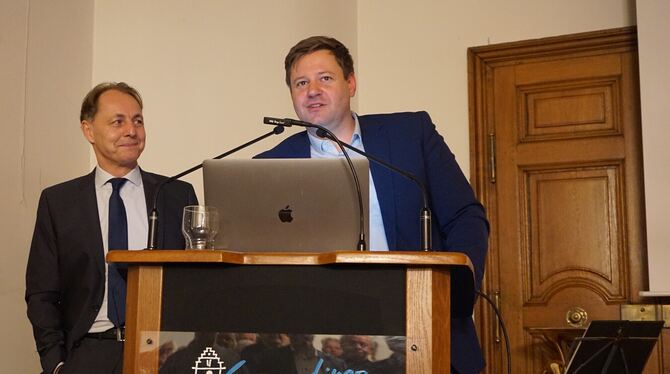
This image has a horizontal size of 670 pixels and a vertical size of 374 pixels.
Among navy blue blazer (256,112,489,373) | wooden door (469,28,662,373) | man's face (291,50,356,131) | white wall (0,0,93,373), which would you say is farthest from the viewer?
wooden door (469,28,662,373)

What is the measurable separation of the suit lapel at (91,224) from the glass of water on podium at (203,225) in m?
0.90

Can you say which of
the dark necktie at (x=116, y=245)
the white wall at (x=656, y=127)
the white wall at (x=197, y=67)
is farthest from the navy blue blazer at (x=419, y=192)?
the white wall at (x=656, y=127)

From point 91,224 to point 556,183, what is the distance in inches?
99.7

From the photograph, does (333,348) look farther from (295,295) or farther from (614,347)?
(614,347)

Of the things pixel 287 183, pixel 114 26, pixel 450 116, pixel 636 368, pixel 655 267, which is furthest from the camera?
pixel 450 116

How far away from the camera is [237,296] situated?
1.84 metres

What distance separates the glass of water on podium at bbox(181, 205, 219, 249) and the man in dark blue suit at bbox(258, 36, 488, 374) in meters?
0.59

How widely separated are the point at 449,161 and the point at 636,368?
4.14 ft

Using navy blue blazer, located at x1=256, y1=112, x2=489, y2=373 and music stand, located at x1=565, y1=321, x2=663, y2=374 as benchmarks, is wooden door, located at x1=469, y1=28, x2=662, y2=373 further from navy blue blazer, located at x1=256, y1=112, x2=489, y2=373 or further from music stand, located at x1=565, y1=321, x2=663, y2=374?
navy blue blazer, located at x1=256, y1=112, x2=489, y2=373

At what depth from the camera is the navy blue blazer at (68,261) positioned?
280 cm

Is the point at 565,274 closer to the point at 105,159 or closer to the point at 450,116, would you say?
the point at 450,116

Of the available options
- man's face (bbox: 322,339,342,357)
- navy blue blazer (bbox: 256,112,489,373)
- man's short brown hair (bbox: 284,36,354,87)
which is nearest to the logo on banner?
man's face (bbox: 322,339,342,357)

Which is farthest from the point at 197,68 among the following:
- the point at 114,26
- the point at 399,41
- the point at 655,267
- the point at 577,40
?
the point at 655,267

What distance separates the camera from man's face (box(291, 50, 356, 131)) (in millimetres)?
2666
